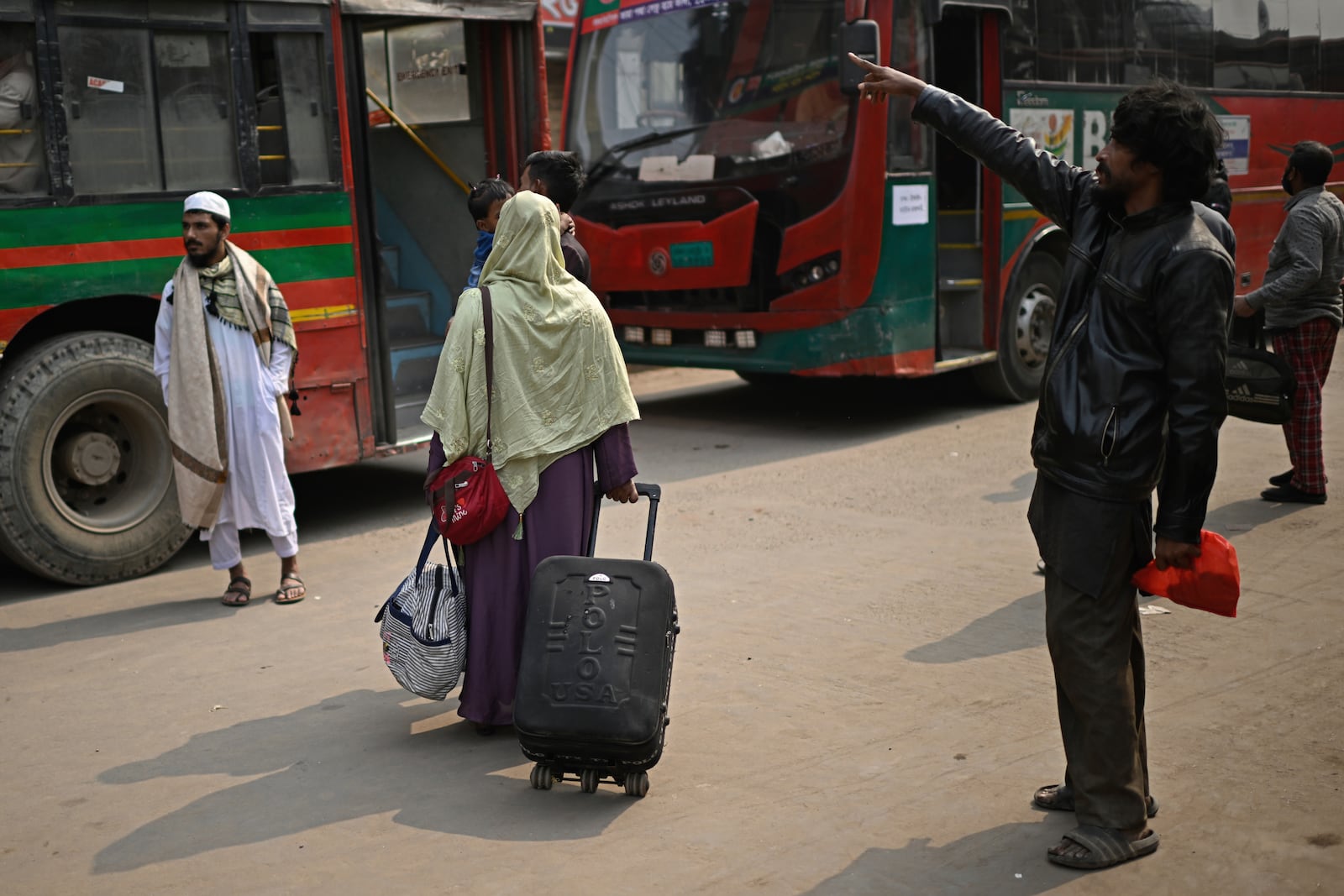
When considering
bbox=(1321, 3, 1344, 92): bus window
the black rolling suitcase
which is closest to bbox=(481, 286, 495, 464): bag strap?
the black rolling suitcase

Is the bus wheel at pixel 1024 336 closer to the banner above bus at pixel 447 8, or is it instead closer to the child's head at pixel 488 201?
the banner above bus at pixel 447 8

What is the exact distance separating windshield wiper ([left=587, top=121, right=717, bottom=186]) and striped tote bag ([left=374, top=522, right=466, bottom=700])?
5832 millimetres

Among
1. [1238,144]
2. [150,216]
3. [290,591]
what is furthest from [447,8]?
[1238,144]

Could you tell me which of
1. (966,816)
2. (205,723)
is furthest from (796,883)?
(205,723)

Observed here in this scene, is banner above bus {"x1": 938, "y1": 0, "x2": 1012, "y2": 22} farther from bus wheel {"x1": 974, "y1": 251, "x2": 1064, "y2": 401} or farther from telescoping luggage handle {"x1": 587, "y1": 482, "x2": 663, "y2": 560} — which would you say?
telescoping luggage handle {"x1": 587, "y1": 482, "x2": 663, "y2": 560}

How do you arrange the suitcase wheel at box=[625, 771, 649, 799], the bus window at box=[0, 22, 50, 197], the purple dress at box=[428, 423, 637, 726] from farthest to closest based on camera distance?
the bus window at box=[0, 22, 50, 197]
the purple dress at box=[428, 423, 637, 726]
the suitcase wheel at box=[625, 771, 649, 799]

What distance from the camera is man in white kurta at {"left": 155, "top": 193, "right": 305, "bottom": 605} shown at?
18.8ft

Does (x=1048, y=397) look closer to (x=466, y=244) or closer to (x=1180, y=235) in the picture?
(x=1180, y=235)

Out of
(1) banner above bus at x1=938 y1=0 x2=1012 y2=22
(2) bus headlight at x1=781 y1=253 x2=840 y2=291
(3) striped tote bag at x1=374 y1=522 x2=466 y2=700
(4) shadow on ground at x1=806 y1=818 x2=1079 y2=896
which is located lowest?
(4) shadow on ground at x1=806 y1=818 x2=1079 y2=896

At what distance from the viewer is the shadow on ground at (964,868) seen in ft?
10.6

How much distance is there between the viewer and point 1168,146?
3.04 metres

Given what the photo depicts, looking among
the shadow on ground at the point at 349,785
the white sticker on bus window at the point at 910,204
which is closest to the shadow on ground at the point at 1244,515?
the white sticker on bus window at the point at 910,204

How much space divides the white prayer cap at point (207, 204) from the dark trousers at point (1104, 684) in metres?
3.88

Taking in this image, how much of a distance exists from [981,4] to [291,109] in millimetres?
4907
